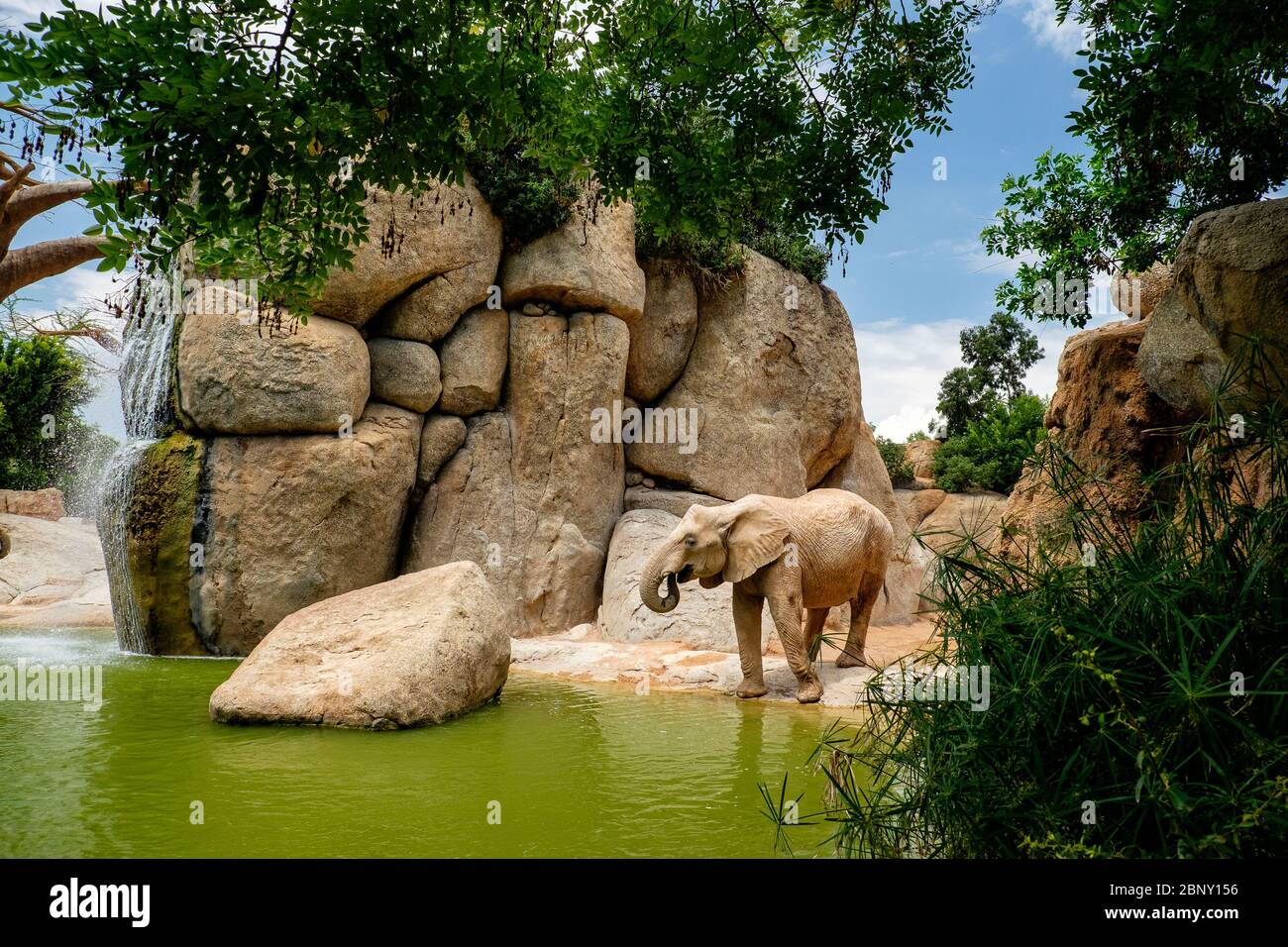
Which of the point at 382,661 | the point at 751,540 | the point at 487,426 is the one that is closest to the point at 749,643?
the point at 751,540

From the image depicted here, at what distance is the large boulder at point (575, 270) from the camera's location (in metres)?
13.9

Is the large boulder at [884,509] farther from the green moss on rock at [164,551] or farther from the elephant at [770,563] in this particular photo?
the green moss on rock at [164,551]

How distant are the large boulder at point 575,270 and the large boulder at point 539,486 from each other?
0.33 m

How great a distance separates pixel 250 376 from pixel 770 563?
729cm

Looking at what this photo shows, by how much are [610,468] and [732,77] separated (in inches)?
378

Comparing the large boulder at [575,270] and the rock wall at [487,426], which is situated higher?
the large boulder at [575,270]

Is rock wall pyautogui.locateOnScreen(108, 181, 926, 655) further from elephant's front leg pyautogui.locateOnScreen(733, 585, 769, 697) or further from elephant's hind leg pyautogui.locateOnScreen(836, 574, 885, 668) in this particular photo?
elephant's front leg pyautogui.locateOnScreen(733, 585, 769, 697)

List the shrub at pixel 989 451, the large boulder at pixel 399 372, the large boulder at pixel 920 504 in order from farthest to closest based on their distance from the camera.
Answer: the large boulder at pixel 920 504
the shrub at pixel 989 451
the large boulder at pixel 399 372

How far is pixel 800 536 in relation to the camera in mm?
9430

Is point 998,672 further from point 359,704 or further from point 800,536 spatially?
point 800,536

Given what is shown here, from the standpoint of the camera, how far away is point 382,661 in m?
7.30

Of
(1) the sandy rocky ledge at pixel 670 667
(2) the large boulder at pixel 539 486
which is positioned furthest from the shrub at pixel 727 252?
(1) the sandy rocky ledge at pixel 670 667

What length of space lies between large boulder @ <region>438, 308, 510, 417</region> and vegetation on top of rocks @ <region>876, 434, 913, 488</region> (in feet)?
45.6

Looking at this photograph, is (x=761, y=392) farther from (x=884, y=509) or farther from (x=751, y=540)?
(x=751, y=540)
